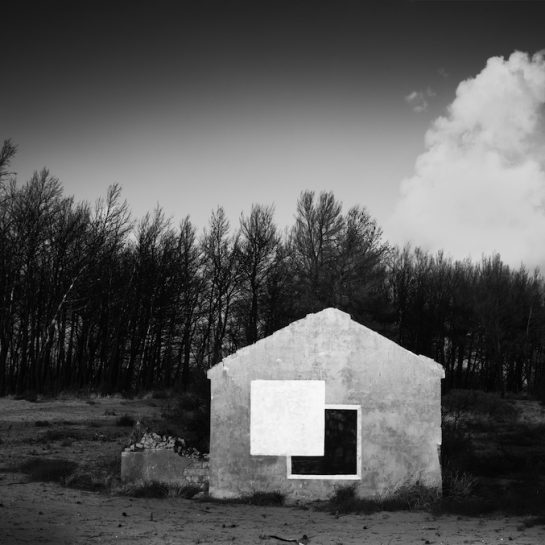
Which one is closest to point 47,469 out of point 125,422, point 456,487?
point 125,422

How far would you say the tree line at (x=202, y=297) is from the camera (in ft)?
108

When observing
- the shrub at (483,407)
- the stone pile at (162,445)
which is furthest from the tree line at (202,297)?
the stone pile at (162,445)

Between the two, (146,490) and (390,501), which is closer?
(390,501)

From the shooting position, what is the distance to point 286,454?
1318cm

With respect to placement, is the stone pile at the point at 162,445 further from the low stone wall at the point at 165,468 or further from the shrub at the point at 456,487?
the shrub at the point at 456,487

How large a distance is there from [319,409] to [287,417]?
2.22 feet

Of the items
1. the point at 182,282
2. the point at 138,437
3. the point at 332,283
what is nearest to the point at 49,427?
the point at 138,437

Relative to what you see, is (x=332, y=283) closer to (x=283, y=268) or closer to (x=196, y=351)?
(x=283, y=268)

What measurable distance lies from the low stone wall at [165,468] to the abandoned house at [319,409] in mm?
496

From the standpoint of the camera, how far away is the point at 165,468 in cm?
1370

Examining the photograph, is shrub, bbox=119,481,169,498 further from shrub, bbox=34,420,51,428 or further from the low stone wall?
shrub, bbox=34,420,51,428

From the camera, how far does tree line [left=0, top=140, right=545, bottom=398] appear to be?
108 feet

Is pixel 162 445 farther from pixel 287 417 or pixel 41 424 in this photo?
pixel 41 424

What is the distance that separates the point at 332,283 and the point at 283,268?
8491 millimetres
